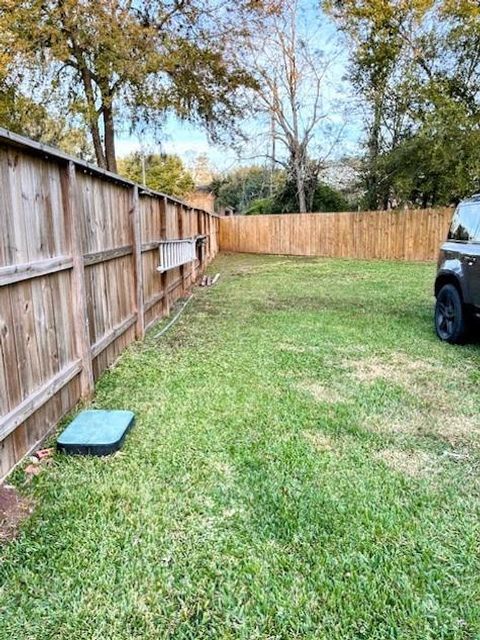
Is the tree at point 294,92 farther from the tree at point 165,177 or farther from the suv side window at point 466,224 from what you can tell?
the suv side window at point 466,224

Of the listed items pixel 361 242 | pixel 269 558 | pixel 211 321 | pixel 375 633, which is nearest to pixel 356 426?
pixel 269 558

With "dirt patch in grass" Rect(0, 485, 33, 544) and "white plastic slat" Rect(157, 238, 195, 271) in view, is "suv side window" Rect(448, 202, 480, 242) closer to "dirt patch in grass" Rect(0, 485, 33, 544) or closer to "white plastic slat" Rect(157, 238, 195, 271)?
"white plastic slat" Rect(157, 238, 195, 271)

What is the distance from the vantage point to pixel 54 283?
3010 millimetres

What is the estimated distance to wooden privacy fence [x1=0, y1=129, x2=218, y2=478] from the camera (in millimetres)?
2432

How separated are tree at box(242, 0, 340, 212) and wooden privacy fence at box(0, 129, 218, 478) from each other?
15.2 metres

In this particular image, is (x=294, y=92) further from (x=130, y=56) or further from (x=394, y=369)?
(x=394, y=369)

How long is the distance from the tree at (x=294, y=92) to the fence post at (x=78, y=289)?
52.5 ft

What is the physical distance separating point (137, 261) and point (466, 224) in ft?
11.4

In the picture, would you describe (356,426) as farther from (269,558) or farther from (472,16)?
(472,16)

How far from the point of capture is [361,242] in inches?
652

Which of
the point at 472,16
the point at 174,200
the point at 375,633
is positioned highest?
the point at 472,16

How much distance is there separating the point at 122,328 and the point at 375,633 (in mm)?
3634

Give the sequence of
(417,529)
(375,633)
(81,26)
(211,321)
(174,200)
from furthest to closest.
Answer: (81,26)
(174,200)
(211,321)
(417,529)
(375,633)

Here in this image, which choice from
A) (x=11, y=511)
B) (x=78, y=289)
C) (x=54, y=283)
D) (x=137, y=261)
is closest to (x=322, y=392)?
(x=78, y=289)
